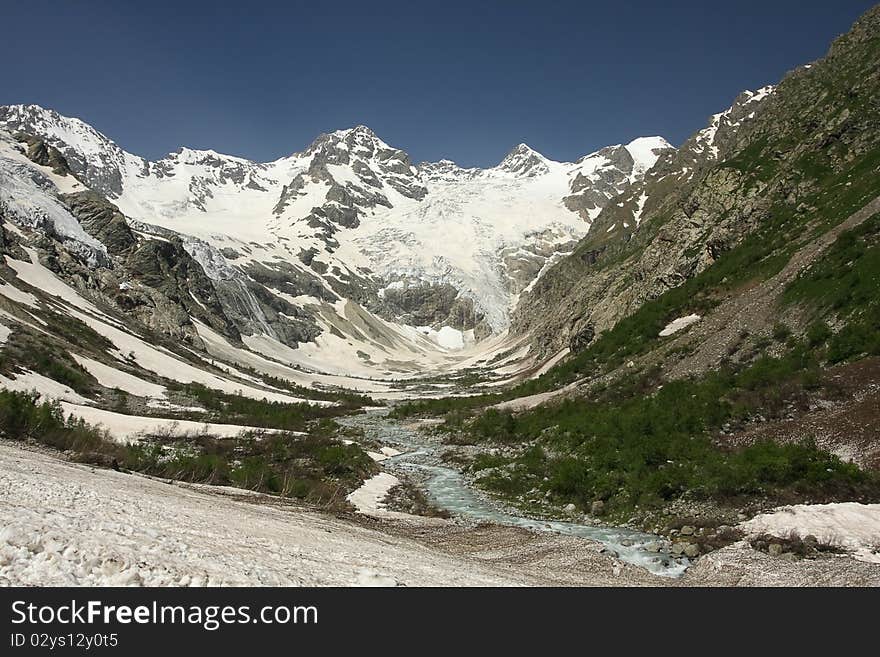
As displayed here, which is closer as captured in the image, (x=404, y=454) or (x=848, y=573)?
(x=848, y=573)

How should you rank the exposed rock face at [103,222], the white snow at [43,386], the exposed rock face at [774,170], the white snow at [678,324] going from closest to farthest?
1. the white snow at [43,386]
2. the white snow at [678,324]
3. the exposed rock face at [774,170]
4. the exposed rock face at [103,222]

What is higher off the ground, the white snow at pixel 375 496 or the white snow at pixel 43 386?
the white snow at pixel 43 386

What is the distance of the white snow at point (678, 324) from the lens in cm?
3550

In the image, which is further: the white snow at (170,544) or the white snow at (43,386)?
the white snow at (43,386)

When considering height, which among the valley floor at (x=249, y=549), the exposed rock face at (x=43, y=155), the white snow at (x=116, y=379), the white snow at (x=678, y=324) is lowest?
the valley floor at (x=249, y=549)

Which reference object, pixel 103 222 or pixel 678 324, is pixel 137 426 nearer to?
pixel 678 324

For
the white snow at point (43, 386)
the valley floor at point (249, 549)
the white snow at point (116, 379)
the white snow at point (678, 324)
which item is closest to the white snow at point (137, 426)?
the white snow at point (43, 386)

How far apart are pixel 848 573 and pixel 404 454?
27352 millimetres

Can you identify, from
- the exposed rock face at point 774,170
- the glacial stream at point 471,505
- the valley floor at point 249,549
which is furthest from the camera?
the exposed rock face at point 774,170

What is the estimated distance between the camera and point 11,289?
2060 inches

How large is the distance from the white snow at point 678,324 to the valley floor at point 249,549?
2581cm

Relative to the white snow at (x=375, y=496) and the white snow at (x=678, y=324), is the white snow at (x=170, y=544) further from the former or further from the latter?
the white snow at (x=678, y=324)

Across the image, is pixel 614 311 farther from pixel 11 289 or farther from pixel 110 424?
pixel 11 289
